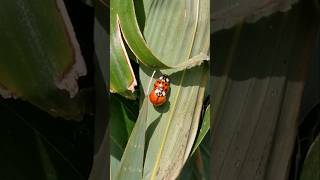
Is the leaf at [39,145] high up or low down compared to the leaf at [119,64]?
down

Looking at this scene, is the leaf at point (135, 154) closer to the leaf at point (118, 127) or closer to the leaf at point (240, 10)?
the leaf at point (118, 127)

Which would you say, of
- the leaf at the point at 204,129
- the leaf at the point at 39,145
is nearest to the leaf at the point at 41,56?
the leaf at the point at 39,145

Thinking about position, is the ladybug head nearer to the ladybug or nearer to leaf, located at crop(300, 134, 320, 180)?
the ladybug

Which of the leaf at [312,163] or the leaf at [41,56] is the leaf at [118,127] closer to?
the leaf at [41,56]

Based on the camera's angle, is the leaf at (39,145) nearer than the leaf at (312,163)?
Yes

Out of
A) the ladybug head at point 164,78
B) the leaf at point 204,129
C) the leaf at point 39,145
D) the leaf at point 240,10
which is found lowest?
the leaf at point 39,145

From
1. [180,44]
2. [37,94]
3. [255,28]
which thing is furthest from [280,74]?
[37,94]

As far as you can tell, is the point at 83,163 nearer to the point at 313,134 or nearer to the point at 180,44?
the point at 180,44

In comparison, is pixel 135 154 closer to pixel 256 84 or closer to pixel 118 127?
pixel 118 127

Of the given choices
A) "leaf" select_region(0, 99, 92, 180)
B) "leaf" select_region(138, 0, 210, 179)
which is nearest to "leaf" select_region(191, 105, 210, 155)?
"leaf" select_region(138, 0, 210, 179)
